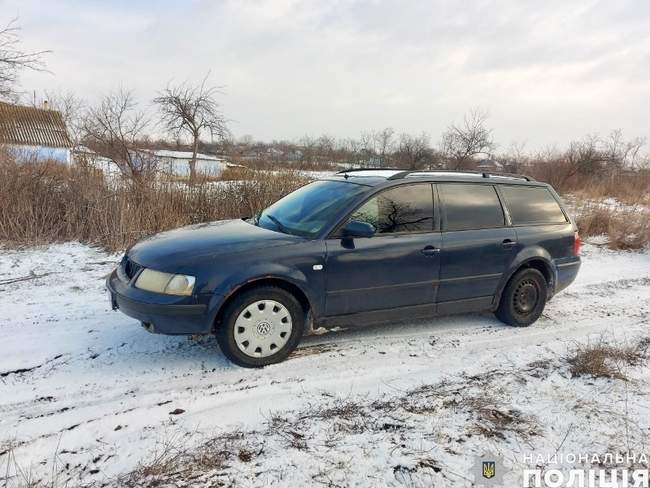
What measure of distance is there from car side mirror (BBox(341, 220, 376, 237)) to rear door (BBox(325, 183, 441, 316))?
0.06m

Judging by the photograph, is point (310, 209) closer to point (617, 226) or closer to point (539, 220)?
point (539, 220)

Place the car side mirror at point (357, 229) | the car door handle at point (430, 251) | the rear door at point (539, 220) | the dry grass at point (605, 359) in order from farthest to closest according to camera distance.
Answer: the rear door at point (539, 220), the car door handle at point (430, 251), the car side mirror at point (357, 229), the dry grass at point (605, 359)

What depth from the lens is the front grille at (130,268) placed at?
3480mm

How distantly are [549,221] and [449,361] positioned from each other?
90.8 inches

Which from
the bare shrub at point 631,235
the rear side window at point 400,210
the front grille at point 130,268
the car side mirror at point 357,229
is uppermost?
the rear side window at point 400,210

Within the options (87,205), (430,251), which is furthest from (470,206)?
(87,205)

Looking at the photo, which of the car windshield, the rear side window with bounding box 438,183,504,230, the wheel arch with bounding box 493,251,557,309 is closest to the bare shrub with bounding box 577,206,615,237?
the wheel arch with bounding box 493,251,557,309

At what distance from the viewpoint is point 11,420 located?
2.70 m

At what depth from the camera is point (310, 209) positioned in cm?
413

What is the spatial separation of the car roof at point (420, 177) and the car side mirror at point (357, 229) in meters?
0.58

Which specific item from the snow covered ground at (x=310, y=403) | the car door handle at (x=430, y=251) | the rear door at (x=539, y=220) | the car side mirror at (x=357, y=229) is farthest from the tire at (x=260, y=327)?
the rear door at (x=539, y=220)

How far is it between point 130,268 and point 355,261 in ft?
6.42

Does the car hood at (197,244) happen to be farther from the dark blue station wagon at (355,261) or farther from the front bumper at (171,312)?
the front bumper at (171,312)

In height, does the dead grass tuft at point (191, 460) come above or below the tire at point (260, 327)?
below
